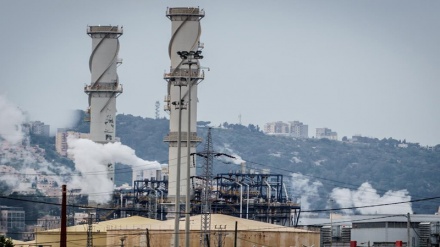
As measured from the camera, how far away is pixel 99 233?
5325 inches

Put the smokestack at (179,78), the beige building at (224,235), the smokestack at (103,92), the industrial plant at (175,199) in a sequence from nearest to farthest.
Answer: the beige building at (224,235), the industrial plant at (175,199), the smokestack at (179,78), the smokestack at (103,92)

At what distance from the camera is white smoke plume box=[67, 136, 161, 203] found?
556ft

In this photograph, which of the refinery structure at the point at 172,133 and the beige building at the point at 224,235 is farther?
the refinery structure at the point at 172,133

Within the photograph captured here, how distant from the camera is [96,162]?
16938cm

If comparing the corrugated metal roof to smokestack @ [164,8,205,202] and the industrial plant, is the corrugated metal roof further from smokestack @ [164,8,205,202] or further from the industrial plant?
smokestack @ [164,8,205,202]

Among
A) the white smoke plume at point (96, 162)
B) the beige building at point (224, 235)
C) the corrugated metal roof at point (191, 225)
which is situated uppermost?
the white smoke plume at point (96, 162)

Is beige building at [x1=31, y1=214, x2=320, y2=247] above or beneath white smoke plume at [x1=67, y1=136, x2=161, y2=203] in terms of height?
beneath

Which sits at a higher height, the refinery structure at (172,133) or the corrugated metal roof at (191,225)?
the refinery structure at (172,133)

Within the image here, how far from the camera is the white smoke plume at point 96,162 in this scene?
169500mm

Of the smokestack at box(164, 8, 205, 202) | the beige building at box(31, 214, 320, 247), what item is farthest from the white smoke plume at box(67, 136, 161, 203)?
the beige building at box(31, 214, 320, 247)

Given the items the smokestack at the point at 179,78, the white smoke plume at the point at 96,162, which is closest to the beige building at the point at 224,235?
the smokestack at the point at 179,78

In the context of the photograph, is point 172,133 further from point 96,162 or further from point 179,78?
point 96,162

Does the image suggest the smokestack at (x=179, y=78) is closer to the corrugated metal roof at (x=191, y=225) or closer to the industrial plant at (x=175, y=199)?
the industrial plant at (x=175, y=199)

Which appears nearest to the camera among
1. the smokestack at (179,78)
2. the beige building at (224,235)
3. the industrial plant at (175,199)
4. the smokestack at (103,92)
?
the beige building at (224,235)
